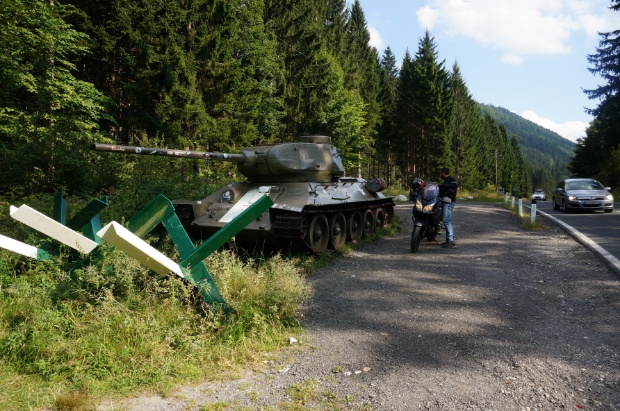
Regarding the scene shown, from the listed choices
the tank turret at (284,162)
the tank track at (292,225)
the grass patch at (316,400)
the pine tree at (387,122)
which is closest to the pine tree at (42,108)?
the tank turret at (284,162)

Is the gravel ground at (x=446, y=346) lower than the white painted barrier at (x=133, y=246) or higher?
lower

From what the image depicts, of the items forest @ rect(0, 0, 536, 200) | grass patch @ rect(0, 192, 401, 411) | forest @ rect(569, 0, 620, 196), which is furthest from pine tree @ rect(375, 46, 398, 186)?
grass patch @ rect(0, 192, 401, 411)

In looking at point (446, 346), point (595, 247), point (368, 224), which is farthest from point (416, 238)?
point (446, 346)

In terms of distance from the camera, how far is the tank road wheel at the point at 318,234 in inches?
330

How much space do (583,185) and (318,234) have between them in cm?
1384

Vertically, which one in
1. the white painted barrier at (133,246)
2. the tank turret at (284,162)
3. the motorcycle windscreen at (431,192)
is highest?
the tank turret at (284,162)

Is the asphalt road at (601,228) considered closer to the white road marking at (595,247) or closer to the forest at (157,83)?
the white road marking at (595,247)

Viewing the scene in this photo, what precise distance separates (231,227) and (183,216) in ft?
17.1

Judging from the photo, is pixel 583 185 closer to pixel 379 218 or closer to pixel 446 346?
pixel 379 218

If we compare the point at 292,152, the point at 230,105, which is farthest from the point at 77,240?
the point at 230,105

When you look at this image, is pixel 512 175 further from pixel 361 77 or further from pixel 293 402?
pixel 293 402

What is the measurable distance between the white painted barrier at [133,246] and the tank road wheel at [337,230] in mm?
5905

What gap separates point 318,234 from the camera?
892 cm

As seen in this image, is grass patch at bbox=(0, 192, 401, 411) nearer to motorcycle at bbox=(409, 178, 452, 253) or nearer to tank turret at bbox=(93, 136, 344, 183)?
tank turret at bbox=(93, 136, 344, 183)
